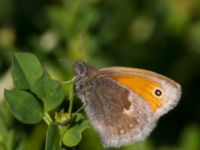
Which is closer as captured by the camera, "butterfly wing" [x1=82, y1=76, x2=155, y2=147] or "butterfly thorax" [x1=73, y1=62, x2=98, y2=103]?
"butterfly wing" [x1=82, y1=76, x2=155, y2=147]

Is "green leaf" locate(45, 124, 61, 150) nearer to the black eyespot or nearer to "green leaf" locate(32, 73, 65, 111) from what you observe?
"green leaf" locate(32, 73, 65, 111)

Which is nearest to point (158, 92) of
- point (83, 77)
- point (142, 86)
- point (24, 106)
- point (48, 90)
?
point (142, 86)

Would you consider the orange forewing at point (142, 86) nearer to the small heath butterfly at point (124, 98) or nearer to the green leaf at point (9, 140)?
the small heath butterfly at point (124, 98)

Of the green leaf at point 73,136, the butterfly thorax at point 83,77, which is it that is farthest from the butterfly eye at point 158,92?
the green leaf at point 73,136

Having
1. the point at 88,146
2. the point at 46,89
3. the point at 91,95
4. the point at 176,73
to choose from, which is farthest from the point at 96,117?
the point at 176,73

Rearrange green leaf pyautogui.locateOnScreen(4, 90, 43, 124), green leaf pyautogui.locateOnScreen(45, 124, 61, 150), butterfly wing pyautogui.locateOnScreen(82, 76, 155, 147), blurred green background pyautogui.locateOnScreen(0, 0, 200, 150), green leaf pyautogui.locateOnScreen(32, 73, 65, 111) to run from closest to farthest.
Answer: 1. green leaf pyautogui.locateOnScreen(45, 124, 61, 150)
2. green leaf pyautogui.locateOnScreen(4, 90, 43, 124)
3. green leaf pyautogui.locateOnScreen(32, 73, 65, 111)
4. butterfly wing pyautogui.locateOnScreen(82, 76, 155, 147)
5. blurred green background pyautogui.locateOnScreen(0, 0, 200, 150)

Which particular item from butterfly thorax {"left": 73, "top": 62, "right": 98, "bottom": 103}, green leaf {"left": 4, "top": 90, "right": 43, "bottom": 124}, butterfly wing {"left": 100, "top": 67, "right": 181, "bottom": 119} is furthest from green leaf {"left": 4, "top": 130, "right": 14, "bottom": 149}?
butterfly wing {"left": 100, "top": 67, "right": 181, "bottom": 119}

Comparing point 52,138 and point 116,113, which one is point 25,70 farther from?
point 116,113

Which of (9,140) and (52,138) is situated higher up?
(52,138)
